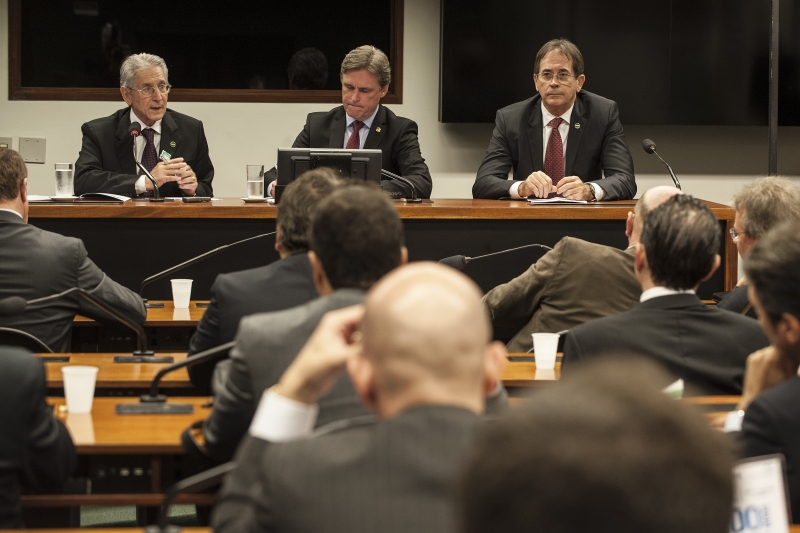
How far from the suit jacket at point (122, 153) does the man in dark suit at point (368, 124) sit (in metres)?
0.57

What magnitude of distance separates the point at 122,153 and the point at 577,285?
3058 mm

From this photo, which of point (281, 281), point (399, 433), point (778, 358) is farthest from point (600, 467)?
point (281, 281)

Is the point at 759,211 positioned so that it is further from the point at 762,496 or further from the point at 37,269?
the point at 37,269

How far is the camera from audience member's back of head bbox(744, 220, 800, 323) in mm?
1724

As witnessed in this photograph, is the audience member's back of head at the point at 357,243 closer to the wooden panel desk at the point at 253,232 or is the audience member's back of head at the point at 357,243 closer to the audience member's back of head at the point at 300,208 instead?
the audience member's back of head at the point at 300,208

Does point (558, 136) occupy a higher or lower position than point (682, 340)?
higher

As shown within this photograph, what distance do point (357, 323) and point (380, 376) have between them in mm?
246

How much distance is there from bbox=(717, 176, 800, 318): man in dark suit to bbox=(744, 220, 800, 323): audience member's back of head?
51.2 inches

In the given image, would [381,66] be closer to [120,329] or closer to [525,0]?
[525,0]

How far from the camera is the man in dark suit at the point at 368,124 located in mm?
5410

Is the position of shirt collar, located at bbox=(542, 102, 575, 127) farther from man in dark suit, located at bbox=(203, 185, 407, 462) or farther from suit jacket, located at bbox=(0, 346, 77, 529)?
suit jacket, located at bbox=(0, 346, 77, 529)

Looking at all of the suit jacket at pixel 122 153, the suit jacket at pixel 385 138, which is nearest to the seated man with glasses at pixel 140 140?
the suit jacket at pixel 122 153

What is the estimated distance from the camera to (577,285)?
10.7ft

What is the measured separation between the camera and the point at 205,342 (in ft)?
8.73
